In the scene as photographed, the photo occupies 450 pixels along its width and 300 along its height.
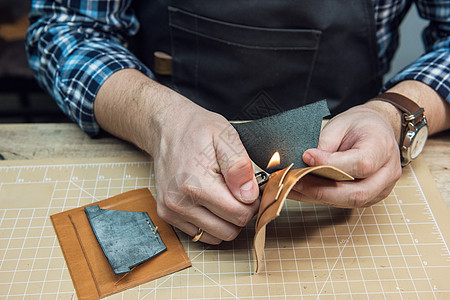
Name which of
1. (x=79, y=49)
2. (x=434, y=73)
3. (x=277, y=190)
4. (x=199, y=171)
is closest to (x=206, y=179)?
(x=199, y=171)

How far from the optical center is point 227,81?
1353 millimetres

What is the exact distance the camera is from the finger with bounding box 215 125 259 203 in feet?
2.56

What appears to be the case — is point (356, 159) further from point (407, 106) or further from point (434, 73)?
point (434, 73)

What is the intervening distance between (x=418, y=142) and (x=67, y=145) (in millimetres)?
1027

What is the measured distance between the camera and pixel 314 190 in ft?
2.72

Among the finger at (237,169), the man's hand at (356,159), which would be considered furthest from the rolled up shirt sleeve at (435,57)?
the finger at (237,169)

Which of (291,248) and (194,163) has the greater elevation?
(194,163)

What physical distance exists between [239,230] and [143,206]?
27 cm

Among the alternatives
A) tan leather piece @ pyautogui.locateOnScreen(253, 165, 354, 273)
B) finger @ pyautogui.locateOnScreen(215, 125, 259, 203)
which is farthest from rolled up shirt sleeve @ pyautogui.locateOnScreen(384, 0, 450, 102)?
finger @ pyautogui.locateOnScreen(215, 125, 259, 203)

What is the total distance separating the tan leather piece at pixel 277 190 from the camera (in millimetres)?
688

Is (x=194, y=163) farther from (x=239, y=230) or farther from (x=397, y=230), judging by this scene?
(x=397, y=230)

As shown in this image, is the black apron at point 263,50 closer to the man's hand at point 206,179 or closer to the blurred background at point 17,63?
the man's hand at point 206,179

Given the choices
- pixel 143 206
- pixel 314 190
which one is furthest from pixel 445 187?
pixel 143 206

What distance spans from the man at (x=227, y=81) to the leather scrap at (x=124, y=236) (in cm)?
8
